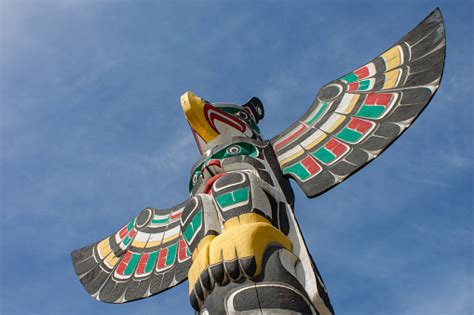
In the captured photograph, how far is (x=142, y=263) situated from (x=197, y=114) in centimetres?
192

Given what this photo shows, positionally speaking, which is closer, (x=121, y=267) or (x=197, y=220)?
(x=197, y=220)

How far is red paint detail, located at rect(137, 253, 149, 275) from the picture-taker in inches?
294

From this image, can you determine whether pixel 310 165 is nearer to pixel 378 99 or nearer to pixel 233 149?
pixel 233 149

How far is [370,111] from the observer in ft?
22.6

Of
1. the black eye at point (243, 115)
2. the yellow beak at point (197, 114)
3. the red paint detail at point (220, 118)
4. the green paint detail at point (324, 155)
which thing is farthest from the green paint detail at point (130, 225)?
the green paint detail at point (324, 155)

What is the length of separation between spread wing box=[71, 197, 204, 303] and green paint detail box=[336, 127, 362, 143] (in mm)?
1990

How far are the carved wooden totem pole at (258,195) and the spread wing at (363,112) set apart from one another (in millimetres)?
15

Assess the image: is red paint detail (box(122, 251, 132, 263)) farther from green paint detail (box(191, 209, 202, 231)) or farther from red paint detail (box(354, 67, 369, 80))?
red paint detail (box(354, 67, 369, 80))

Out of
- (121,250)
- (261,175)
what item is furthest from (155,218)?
(261,175)

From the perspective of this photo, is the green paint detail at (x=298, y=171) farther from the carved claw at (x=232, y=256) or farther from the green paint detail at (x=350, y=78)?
the green paint detail at (x=350, y=78)

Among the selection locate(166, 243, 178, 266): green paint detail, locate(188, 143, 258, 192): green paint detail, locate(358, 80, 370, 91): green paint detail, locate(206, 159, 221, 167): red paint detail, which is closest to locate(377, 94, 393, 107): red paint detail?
locate(358, 80, 370, 91): green paint detail

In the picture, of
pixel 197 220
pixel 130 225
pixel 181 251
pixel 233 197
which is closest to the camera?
pixel 233 197

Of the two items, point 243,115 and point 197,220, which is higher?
point 243,115

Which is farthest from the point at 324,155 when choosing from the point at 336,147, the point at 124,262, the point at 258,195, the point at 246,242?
the point at 124,262
